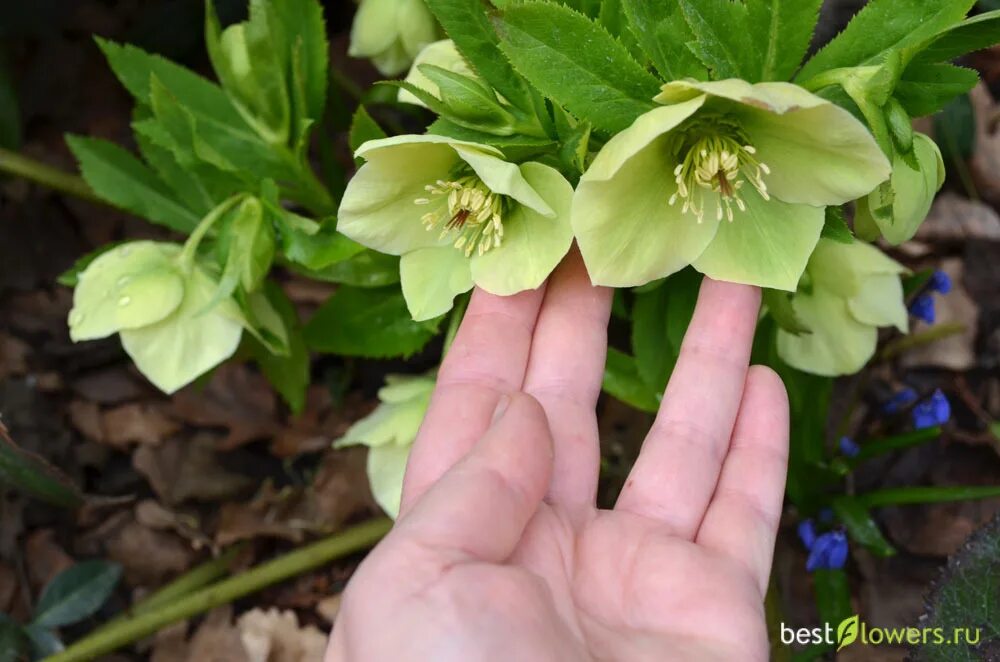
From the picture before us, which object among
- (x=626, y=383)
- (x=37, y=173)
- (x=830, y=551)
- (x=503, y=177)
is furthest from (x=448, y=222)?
(x=37, y=173)

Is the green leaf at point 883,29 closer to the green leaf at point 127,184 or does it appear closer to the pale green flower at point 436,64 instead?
the pale green flower at point 436,64

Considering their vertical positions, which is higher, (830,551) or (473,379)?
(473,379)

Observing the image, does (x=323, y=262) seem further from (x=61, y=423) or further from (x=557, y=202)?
(x=61, y=423)

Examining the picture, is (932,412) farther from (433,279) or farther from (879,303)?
(433,279)

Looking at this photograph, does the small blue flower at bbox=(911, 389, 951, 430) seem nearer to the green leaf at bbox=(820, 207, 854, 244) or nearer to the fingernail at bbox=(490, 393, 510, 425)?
the green leaf at bbox=(820, 207, 854, 244)

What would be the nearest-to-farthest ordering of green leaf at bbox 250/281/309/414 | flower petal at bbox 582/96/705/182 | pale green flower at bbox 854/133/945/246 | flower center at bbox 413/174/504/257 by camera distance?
flower petal at bbox 582/96/705/182
pale green flower at bbox 854/133/945/246
flower center at bbox 413/174/504/257
green leaf at bbox 250/281/309/414

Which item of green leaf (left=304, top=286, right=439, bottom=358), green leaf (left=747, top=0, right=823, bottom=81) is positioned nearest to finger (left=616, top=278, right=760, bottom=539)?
green leaf (left=747, top=0, right=823, bottom=81)
